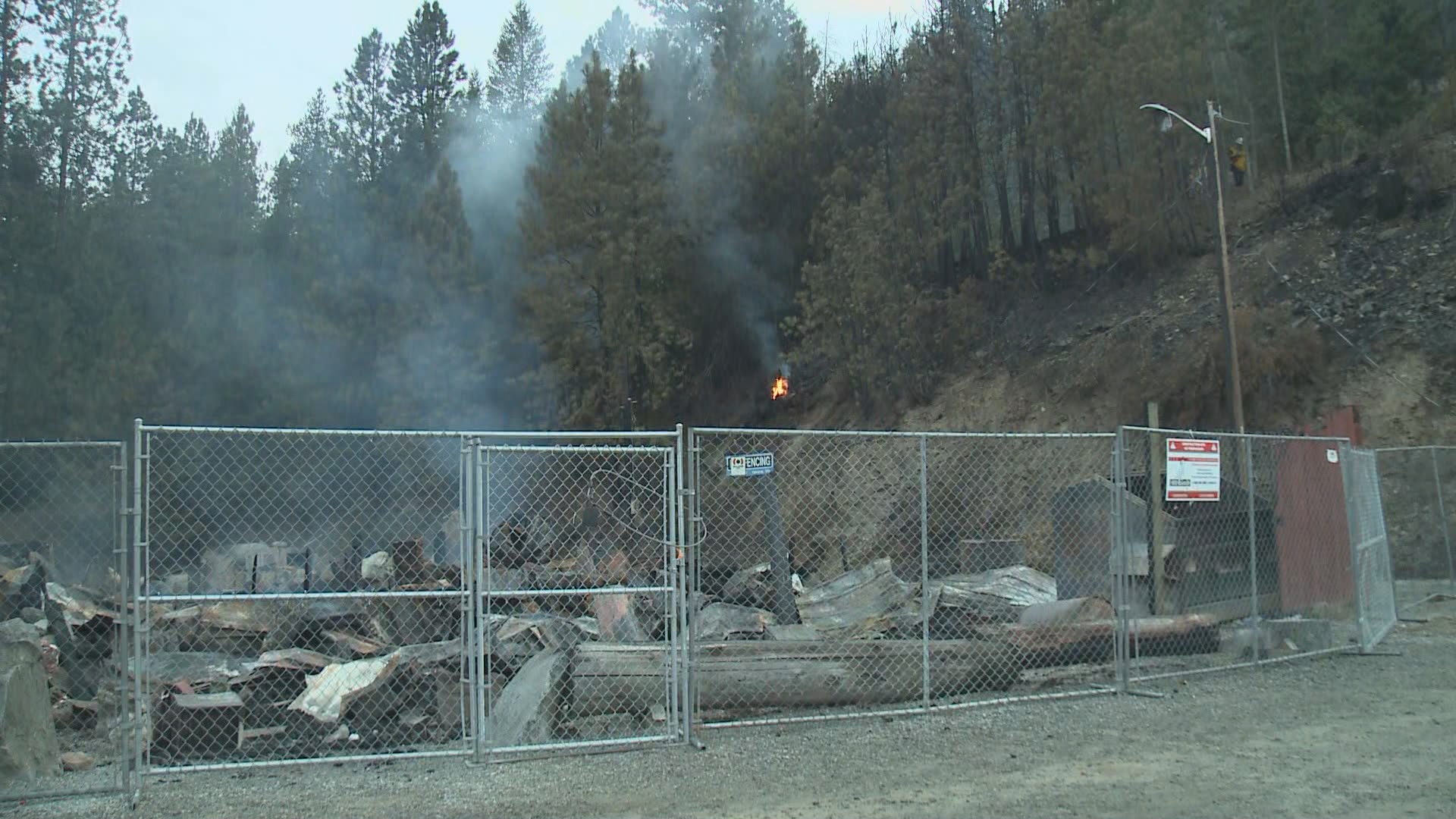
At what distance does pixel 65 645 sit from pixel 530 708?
4936 millimetres

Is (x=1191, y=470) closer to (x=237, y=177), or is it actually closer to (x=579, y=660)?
(x=579, y=660)

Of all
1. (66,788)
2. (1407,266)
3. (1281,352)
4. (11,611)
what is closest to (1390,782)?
(66,788)

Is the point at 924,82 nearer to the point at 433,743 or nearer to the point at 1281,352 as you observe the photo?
the point at 1281,352

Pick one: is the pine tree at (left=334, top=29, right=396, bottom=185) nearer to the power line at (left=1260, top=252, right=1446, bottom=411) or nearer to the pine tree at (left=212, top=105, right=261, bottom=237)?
the pine tree at (left=212, top=105, right=261, bottom=237)

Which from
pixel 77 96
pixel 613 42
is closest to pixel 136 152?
pixel 77 96

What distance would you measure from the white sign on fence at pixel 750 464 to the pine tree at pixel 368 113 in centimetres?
2677

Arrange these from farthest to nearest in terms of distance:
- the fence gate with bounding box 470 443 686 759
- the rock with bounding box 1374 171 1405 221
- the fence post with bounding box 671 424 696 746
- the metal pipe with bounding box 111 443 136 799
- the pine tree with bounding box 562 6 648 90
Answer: the pine tree with bounding box 562 6 648 90 < the rock with bounding box 1374 171 1405 221 < the fence post with bounding box 671 424 696 746 < the fence gate with bounding box 470 443 686 759 < the metal pipe with bounding box 111 443 136 799

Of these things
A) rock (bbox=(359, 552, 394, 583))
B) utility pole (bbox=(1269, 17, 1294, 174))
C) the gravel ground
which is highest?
utility pole (bbox=(1269, 17, 1294, 174))

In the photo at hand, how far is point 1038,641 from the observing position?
8.26m

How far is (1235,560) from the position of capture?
10.2 metres

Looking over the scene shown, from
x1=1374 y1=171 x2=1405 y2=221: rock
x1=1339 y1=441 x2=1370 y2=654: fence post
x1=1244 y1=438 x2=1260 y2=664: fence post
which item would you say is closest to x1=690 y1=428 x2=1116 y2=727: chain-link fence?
x1=1244 y1=438 x2=1260 y2=664: fence post

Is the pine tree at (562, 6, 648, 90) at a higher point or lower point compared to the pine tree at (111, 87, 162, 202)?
higher

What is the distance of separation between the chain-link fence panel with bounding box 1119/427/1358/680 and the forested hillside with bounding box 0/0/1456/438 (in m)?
14.9

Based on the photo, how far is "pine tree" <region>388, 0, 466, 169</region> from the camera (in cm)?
3219
